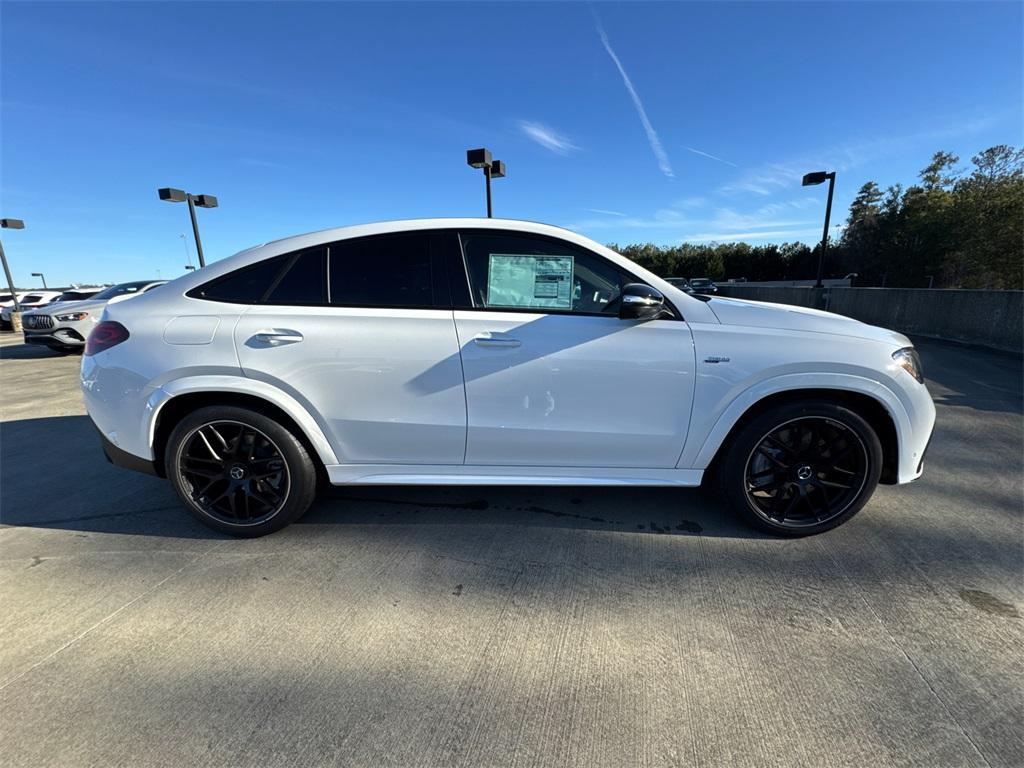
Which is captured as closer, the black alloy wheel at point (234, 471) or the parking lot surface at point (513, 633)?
the parking lot surface at point (513, 633)

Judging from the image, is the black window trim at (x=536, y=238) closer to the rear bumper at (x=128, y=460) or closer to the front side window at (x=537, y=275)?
the front side window at (x=537, y=275)

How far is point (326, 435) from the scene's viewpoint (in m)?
2.62

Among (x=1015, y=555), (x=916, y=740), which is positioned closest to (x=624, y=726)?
(x=916, y=740)

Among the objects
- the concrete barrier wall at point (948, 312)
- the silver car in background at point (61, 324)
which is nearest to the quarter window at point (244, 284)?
the concrete barrier wall at point (948, 312)

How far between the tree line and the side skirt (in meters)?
23.0

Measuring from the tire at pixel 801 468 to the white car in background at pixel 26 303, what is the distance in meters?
19.9

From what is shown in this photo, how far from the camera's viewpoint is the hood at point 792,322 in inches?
100

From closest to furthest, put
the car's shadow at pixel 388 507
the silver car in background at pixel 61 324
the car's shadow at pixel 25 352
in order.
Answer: the car's shadow at pixel 388 507, the silver car in background at pixel 61 324, the car's shadow at pixel 25 352

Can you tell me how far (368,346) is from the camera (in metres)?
2.49

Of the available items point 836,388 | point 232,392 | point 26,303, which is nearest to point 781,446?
point 836,388

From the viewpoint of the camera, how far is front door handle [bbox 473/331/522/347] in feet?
8.10

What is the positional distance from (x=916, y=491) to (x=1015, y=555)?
762 mm

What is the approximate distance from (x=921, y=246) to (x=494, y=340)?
44.5 m

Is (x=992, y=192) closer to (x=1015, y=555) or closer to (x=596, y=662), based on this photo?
(x=1015, y=555)
